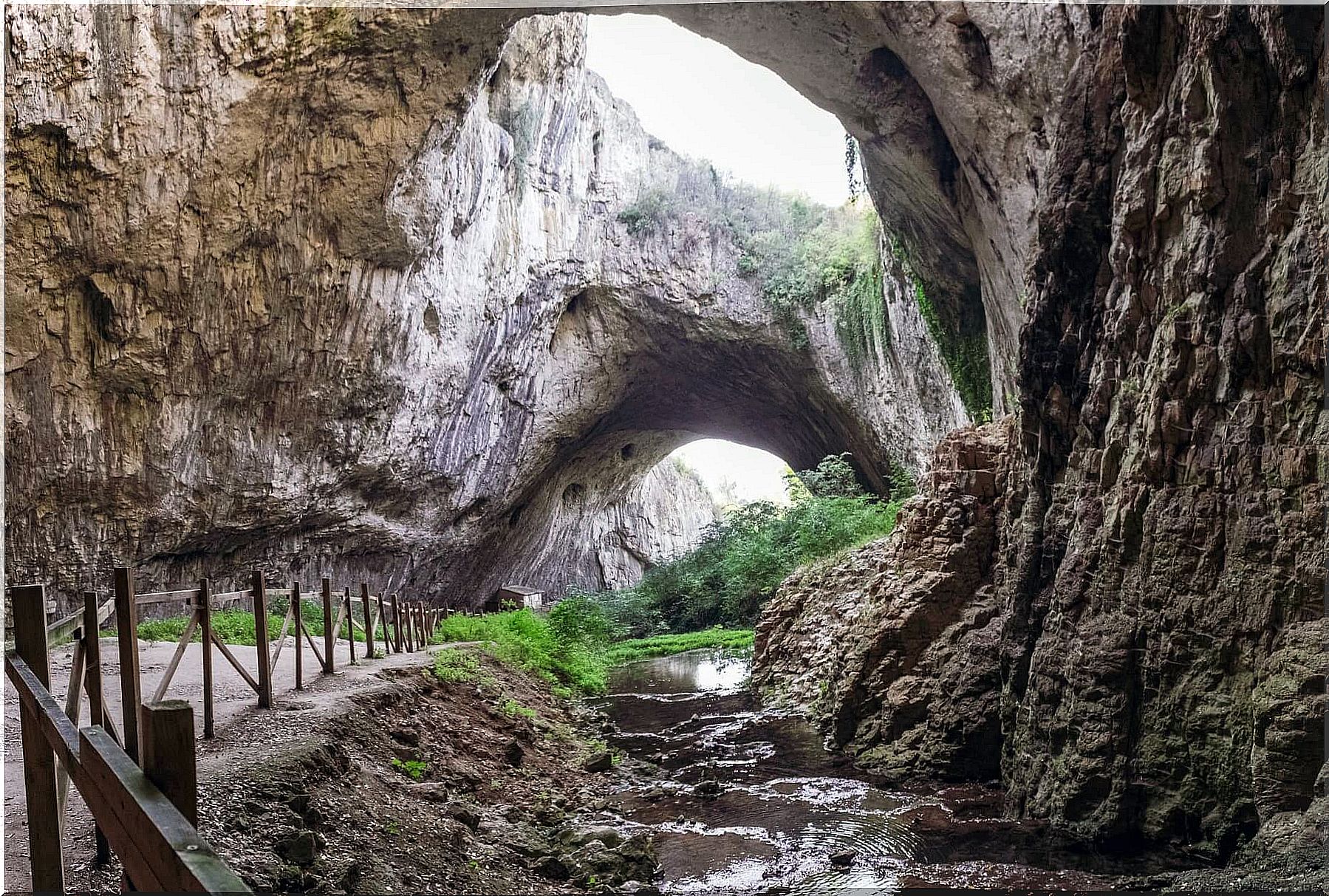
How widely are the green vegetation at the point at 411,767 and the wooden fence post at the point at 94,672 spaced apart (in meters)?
2.45

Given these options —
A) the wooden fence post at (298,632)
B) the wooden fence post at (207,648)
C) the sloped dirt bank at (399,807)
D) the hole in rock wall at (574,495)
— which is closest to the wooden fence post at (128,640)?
the sloped dirt bank at (399,807)

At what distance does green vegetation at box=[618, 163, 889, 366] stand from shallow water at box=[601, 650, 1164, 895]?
1323 centimetres

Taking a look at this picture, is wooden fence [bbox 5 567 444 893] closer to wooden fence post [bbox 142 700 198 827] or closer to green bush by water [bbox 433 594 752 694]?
wooden fence post [bbox 142 700 198 827]

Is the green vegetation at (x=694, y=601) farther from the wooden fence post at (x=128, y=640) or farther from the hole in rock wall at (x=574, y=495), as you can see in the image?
the wooden fence post at (x=128, y=640)

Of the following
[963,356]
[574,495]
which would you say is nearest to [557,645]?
[963,356]

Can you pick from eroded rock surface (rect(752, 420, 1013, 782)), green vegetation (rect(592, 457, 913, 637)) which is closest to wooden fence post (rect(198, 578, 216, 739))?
eroded rock surface (rect(752, 420, 1013, 782))

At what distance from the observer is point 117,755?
1.90 m

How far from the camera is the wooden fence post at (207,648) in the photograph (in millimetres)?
5180

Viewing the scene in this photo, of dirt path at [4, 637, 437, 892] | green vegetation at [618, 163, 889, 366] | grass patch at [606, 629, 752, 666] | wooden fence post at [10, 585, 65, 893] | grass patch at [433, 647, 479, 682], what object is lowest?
grass patch at [606, 629, 752, 666]

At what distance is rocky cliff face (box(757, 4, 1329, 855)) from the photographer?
442 centimetres

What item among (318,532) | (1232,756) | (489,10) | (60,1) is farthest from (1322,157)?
(318,532)

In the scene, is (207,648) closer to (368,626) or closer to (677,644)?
(368,626)

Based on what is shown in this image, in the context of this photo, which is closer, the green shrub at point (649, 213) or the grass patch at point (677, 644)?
the grass patch at point (677, 644)

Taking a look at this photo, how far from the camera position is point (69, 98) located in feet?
32.4
